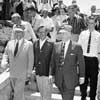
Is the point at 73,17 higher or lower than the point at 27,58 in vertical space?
higher

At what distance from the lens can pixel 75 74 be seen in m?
5.27

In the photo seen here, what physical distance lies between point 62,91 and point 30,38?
1.96m

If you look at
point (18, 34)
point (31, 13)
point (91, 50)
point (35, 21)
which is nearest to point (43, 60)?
point (18, 34)

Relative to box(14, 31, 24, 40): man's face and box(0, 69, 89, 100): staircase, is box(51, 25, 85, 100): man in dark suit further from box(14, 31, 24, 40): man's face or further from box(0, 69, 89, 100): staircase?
box(0, 69, 89, 100): staircase

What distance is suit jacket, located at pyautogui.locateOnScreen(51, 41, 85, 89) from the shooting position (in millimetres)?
5227

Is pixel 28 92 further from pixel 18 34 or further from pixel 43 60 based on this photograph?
pixel 18 34

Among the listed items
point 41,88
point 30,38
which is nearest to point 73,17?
point 30,38

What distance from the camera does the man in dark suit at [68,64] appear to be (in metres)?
5.23

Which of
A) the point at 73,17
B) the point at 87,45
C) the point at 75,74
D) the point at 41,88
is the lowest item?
the point at 41,88

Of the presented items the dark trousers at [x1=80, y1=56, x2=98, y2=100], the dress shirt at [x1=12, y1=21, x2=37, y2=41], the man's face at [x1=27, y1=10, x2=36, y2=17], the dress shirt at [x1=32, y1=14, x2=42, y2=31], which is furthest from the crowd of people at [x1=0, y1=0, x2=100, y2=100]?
the dress shirt at [x1=32, y1=14, x2=42, y2=31]

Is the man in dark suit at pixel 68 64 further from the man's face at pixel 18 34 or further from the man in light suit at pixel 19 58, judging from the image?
the man's face at pixel 18 34

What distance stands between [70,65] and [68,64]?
4 cm

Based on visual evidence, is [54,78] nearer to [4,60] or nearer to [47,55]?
[47,55]

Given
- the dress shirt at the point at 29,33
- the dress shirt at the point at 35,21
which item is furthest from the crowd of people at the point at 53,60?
the dress shirt at the point at 35,21
